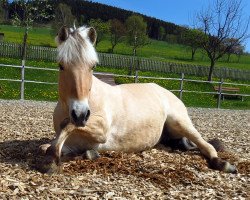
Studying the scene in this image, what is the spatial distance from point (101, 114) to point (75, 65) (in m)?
0.81

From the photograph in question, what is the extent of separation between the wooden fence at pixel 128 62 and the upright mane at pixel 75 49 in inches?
1225

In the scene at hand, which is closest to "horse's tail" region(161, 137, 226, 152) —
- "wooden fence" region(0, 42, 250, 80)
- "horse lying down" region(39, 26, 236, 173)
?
"horse lying down" region(39, 26, 236, 173)

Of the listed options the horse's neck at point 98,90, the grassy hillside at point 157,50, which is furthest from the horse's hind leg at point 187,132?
the grassy hillside at point 157,50

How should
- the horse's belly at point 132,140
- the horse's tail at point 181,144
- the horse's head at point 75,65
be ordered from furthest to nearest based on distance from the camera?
1. the horse's tail at point 181,144
2. the horse's belly at point 132,140
3. the horse's head at point 75,65

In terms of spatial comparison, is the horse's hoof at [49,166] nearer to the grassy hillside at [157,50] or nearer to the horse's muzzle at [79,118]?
the horse's muzzle at [79,118]

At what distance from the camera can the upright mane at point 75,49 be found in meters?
4.21

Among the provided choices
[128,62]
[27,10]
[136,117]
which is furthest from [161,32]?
[136,117]

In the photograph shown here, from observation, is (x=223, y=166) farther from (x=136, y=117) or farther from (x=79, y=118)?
(x=79, y=118)

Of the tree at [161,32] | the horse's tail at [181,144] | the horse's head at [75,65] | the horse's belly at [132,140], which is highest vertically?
the tree at [161,32]

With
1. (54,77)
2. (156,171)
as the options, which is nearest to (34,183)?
(156,171)

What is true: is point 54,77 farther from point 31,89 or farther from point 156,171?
point 156,171

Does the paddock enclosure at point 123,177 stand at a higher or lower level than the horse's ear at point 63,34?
lower

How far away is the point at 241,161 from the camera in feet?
18.1

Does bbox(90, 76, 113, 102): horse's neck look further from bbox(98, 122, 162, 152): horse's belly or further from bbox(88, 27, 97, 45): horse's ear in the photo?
bbox(88, 27, 97, 45): horse's ear
